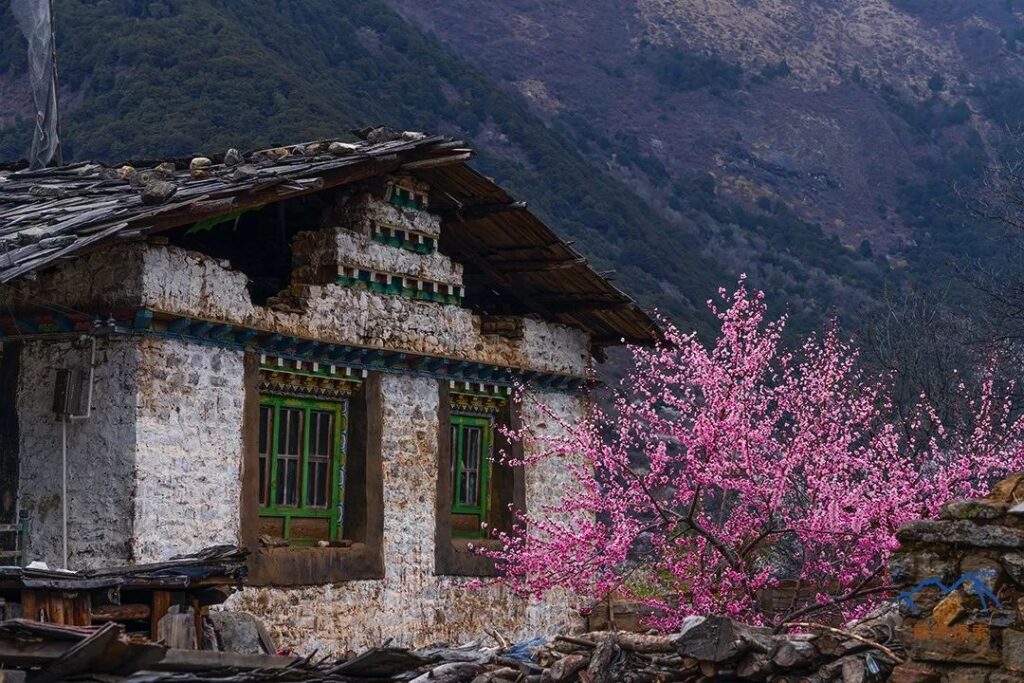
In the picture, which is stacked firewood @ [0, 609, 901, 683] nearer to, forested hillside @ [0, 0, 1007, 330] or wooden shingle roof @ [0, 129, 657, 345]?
wooden shingle roof @ [0, 129, 657, 345]

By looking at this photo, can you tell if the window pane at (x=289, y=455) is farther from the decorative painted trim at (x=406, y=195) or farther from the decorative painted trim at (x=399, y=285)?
the decorative painted trim at (x=406, y=195)

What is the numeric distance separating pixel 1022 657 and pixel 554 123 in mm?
72920

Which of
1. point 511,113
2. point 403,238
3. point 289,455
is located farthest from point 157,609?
point 511,113

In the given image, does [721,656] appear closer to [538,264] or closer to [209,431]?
[209,431]

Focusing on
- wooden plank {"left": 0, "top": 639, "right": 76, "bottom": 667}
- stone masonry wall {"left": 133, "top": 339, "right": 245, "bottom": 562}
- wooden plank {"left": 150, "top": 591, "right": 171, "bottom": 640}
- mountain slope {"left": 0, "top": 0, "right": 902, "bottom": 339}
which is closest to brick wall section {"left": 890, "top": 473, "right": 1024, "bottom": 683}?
wooden plank {"left": 0, "top": 639, "right": 76, "bottom": 667}

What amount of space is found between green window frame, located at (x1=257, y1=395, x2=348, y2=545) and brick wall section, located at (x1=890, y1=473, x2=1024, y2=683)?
758 centimetres

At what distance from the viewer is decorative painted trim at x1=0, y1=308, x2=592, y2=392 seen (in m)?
13.0

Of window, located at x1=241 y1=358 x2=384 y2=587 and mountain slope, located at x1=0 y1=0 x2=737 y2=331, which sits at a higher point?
mountain slope, located at x1=0 y1=0 x2=737 y2=331

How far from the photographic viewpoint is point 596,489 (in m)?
16.5

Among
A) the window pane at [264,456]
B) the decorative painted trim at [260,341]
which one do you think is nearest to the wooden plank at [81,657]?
the decorative painted trim at [260,341]

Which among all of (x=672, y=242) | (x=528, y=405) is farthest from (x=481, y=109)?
(x=528, y=405)

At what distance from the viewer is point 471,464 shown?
17.3m

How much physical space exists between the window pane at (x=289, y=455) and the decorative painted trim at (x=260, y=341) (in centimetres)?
55

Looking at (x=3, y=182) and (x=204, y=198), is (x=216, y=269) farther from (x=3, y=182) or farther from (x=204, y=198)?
(x=3, y=182)
